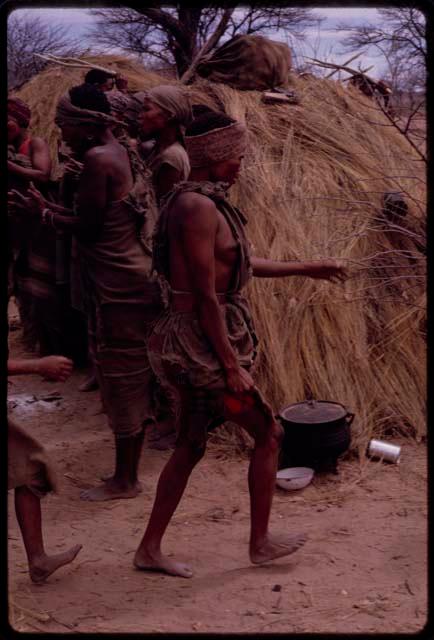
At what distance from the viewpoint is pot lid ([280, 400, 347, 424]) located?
4598 millimetres

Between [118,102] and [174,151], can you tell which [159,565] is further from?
[118,102]

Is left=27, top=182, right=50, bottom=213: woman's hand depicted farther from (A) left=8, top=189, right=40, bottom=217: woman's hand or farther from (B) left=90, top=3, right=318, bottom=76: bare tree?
(B) left=90, top=3, right=318, bottom=76: bare tree

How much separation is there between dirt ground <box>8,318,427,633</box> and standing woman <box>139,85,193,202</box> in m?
1.70

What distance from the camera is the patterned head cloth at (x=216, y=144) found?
10.6 ft

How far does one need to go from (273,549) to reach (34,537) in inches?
38.9

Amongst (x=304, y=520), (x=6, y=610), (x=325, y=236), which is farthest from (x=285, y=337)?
(x=6, y=610)

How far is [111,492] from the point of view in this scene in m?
4.39

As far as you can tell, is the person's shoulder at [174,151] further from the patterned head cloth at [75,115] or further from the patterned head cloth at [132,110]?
the patterned head cloth at [132,110]

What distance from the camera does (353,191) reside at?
6027mm

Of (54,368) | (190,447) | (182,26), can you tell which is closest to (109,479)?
(190,447)

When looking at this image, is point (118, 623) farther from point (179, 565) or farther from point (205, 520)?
point (205, 520)

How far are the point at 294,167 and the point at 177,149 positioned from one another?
2062mm

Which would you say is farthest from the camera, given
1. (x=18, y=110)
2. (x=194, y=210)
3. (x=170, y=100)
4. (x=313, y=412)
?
(x=18, y=110)

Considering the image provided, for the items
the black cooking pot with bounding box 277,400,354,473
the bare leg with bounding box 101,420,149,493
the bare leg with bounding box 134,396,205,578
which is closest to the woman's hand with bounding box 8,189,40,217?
the bare leg with bounding box 101,420,149,493
